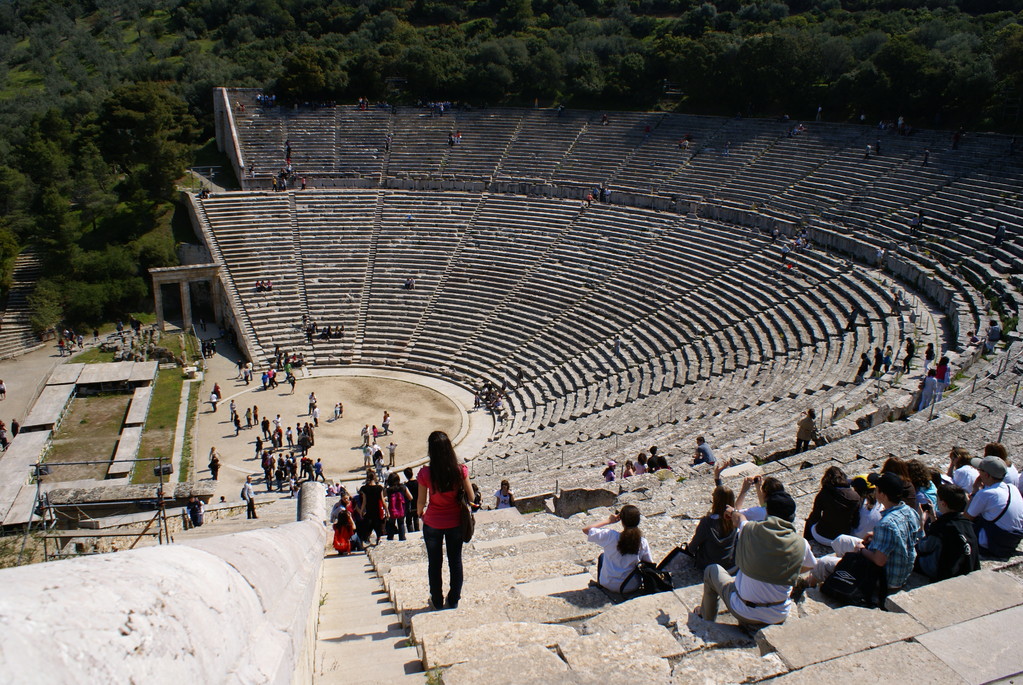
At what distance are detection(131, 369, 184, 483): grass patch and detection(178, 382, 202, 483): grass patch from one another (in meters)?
0.33

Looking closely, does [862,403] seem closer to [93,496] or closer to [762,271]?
[762,271]

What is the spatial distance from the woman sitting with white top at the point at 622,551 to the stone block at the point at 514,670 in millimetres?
1789

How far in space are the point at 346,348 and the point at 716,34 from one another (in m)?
27.9

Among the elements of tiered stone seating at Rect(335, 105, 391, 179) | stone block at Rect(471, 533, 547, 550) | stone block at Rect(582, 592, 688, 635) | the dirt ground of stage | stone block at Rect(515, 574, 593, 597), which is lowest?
the dirt ground of stage

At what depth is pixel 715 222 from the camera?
32.9 m

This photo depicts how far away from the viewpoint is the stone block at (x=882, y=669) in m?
4.44

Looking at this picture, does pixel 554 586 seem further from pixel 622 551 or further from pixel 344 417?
pixel 344 417

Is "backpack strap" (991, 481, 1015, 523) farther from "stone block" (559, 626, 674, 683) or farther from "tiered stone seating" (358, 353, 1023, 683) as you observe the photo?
"stone block" (559, 626, 674, 683)

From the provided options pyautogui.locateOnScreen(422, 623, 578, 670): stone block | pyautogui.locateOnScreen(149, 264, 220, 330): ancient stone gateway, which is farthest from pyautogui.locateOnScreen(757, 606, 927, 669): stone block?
pyautogui.locateOnScreen(149, 264, 220, 330): ancient stone gateway

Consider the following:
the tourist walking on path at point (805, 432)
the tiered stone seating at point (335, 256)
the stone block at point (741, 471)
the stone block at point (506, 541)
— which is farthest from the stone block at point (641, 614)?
the tiered stone seating at point (335, 256)

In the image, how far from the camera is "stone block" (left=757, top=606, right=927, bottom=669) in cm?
475

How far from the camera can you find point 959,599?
543 centimetres

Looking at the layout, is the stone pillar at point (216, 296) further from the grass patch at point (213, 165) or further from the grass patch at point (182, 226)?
the grass patch at point (213, 165)

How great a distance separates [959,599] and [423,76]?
4391cm
